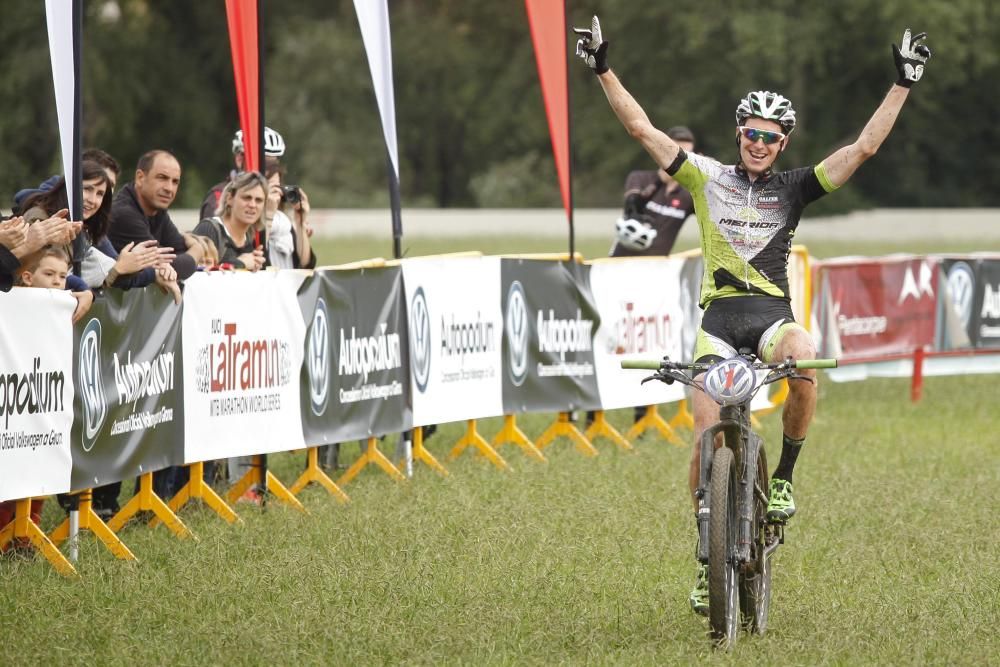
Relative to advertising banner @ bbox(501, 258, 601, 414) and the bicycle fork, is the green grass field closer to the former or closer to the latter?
the bicycle fork

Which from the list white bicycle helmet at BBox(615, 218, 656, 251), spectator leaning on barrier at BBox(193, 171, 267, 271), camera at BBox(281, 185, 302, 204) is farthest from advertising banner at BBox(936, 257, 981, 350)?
spectator leaning on barrier at BBox(193, 171, 267, 271)

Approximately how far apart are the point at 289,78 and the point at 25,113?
9758 millimetres

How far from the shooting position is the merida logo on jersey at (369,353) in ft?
36.2

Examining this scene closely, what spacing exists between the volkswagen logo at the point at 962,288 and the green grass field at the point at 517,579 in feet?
21.0

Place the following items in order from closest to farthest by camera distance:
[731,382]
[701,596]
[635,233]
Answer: [731,382], [701,596], [635,233]

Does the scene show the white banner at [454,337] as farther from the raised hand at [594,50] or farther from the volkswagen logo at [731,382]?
the volkswagen logo at [731,382]

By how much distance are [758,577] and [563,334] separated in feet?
21.3

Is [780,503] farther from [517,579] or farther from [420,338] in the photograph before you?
[420,338]

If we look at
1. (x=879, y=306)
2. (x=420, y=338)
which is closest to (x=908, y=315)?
(x=879, y=306)

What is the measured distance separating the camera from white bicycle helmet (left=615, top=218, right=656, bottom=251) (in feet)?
11.6

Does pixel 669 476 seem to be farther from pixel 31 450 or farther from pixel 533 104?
pixel 533 104

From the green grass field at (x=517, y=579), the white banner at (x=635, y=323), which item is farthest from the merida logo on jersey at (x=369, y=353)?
the white banner at (x=635, y=323)

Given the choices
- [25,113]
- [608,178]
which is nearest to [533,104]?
[608,178]

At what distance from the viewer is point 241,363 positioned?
392 inches
